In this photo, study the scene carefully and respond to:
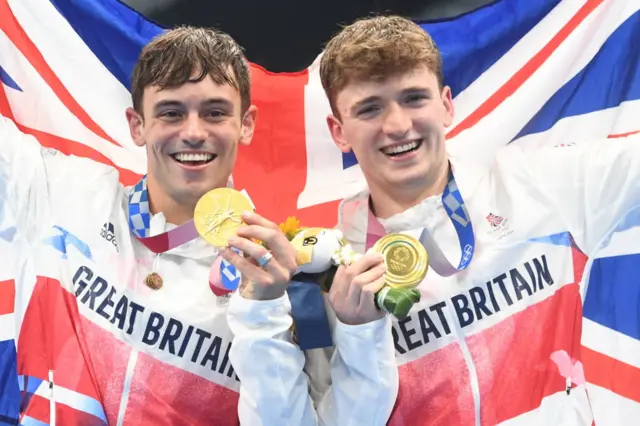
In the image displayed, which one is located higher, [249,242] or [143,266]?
[143,266]

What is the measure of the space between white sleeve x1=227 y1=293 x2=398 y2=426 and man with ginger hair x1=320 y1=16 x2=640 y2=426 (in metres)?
0.21

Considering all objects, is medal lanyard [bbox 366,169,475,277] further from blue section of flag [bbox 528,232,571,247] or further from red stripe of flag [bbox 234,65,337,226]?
red stripe of flag [bbox 234,65,337,226]

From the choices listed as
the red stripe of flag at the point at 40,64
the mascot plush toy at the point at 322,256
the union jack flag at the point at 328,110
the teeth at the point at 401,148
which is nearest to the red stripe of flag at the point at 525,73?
the union jack flag at the point at 328,110

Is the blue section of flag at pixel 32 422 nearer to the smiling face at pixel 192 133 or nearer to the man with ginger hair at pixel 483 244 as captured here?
the smiling face at pixel 192 133

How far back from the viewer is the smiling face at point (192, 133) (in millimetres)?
2359

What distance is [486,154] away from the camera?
2902 mm

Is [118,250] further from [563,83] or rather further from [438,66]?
[563,83]

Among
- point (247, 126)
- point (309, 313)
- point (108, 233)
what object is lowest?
point (309, 313)

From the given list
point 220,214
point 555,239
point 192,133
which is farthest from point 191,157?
point 555,239

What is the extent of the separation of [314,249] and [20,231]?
1.06m

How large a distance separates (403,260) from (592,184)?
660 millimetres

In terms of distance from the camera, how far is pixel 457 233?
2262 millimetres

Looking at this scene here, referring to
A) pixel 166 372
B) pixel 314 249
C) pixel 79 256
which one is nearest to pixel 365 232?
pixel 314 249

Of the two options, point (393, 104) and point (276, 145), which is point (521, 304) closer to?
point (393, 104)
